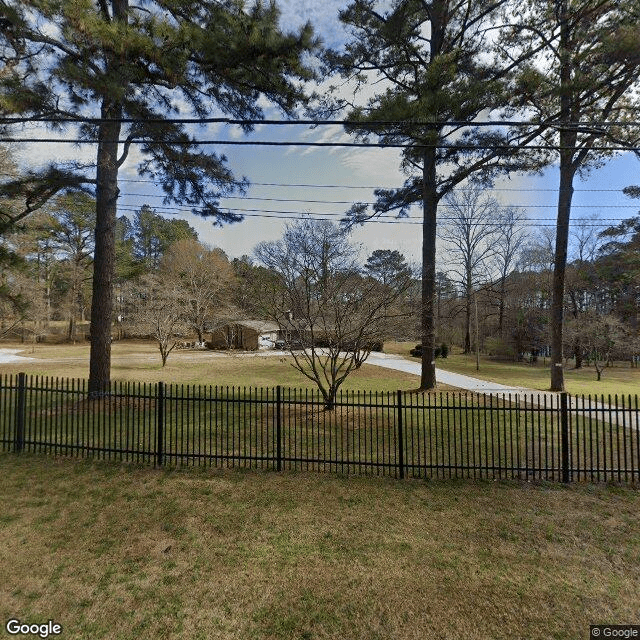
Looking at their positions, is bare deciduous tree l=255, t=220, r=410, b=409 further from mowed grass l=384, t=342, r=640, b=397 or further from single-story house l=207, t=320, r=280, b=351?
single-story house l=207, t=320, r=280, b=351

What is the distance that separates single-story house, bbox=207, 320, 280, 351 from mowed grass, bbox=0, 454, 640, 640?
87.8 feet

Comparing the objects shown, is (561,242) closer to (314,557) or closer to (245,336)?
(314,557)

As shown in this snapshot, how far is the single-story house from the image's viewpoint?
32.0 meters

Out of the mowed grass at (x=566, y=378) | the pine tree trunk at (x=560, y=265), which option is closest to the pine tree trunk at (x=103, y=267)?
the pine tree trunk at (x=560, y=265)

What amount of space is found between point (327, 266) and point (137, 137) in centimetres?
563

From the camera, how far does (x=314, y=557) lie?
3.52 metres

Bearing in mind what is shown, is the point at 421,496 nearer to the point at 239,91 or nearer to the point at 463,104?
the point at 463,104

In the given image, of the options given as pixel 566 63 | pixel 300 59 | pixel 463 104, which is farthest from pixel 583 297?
pixel 300 59

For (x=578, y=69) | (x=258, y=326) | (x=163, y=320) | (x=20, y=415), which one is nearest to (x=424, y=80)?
(x=578, y=69)

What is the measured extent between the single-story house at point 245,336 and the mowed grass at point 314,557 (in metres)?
26.8

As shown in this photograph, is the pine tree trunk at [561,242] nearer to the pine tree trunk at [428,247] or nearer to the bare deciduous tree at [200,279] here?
the pine tree trunk at [428,247]

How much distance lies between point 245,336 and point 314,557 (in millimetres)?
30274

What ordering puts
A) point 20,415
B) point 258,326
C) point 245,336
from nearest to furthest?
1. point 20,415
2. point 258,326
3. point 245,336

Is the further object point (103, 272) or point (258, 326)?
point (258, 326)
